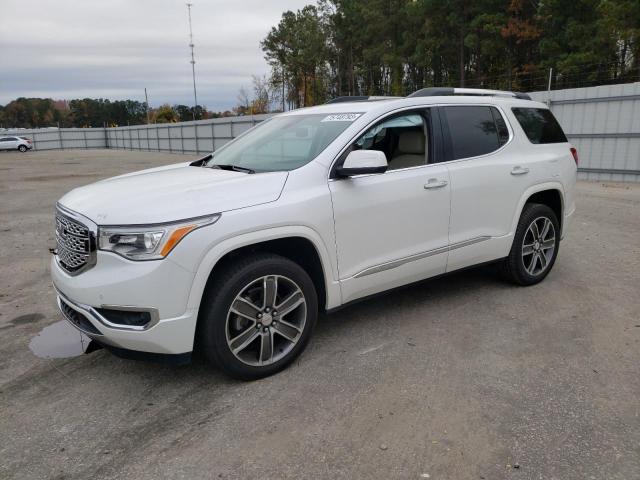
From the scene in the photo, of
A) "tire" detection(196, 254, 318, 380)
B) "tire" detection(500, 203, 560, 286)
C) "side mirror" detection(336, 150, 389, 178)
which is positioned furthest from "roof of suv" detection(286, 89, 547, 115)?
"tire" detection(196, 254, 318, 380)

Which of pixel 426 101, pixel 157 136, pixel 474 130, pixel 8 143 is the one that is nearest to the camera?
pixel 426 101

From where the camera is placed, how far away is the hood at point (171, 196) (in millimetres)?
2938

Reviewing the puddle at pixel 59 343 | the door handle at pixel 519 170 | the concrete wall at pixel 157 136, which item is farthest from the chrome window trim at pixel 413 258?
the concrete wall at pixel 157 136

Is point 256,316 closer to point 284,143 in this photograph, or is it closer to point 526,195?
point 284,143

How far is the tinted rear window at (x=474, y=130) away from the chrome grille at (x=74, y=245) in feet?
9.34

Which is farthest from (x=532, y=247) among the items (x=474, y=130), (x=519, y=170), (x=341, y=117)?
(x=341, y=117)

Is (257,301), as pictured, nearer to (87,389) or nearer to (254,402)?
(254,402)

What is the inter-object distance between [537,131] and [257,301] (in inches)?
135

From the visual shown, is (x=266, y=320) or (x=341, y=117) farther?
(x=341, y=117)

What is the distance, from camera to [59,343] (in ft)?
13.2

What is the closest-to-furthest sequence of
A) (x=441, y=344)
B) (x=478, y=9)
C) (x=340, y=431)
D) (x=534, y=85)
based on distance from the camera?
1. (x=340, y=431)
2. (x=441, y=344)
3. (x=534, y=85)
4. (x=478, y=9)

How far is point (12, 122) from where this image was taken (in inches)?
4397

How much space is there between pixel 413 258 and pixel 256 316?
139 centimetres

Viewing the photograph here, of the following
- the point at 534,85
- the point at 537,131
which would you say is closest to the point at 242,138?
the point at 537,131
